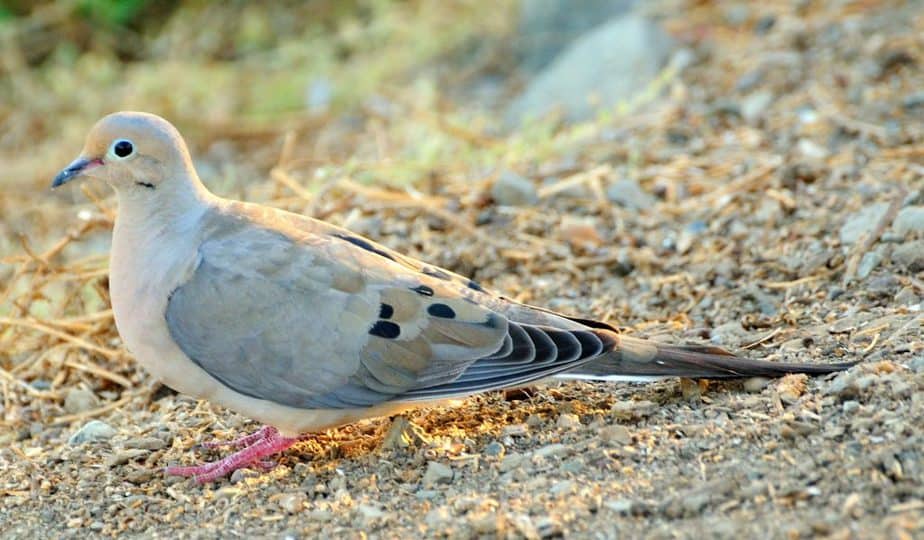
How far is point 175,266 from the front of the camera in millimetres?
3479

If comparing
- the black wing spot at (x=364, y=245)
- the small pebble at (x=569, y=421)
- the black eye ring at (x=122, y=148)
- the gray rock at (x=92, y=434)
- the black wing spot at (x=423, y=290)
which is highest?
the black eye ring at (x=122, y=148)

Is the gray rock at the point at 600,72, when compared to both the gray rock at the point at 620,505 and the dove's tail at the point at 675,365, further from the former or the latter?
the gray rock at the point at 620,505

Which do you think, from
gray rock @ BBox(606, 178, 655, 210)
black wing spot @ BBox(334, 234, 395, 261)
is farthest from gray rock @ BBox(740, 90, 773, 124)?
black wing spot @ BBox(334, 234, 395, 261)

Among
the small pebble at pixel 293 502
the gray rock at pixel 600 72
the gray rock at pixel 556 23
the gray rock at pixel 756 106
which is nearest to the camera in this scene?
the small pebble at pixel 293 502

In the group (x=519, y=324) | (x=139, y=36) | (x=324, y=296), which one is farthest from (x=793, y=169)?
(x=139, y=36)

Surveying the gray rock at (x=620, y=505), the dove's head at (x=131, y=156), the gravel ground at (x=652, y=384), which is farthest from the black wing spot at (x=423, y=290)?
the gray rock at (x=620, y=505)

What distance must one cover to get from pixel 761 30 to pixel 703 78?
2.34 ft

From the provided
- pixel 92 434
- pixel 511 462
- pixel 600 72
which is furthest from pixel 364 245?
pixel 600 72

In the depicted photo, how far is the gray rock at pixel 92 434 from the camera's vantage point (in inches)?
157

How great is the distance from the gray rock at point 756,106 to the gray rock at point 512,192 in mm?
1384

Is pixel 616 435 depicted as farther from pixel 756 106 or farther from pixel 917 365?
pixel 756 106

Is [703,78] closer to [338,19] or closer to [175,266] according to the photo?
[338,19]

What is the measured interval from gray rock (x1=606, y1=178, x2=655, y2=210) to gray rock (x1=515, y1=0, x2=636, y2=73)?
2.69 metres

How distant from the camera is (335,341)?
3412 mm
